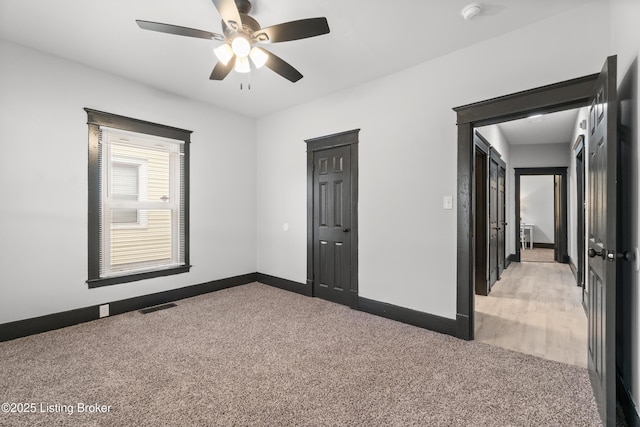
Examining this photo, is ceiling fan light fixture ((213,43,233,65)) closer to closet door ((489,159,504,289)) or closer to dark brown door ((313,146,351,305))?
dark brown door ((313,146,351,305))

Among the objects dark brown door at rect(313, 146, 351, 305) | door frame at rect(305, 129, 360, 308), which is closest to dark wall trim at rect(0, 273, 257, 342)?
door frame at rect(305, 129, 360, 308)

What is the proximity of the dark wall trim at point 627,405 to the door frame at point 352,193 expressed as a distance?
2299 mm

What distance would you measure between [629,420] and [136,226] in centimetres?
467

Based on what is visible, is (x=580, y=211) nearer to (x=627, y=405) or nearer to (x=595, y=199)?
(x=595, y=199)

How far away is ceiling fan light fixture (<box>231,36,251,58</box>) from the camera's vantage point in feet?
7.36

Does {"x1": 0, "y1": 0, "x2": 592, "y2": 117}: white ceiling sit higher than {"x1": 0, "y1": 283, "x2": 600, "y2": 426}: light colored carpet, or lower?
higher

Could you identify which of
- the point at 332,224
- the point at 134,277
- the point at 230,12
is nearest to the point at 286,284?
the point at 332,224

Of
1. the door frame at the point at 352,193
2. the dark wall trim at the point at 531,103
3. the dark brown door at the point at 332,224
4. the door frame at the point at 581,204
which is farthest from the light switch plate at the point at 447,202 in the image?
the door frame at the point at 581,204

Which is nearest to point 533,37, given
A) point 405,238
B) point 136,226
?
point 405,238

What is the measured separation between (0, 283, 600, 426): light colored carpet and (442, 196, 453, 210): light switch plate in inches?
48.8

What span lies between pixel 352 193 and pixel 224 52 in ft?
6.84

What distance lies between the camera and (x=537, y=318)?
11.2 feet

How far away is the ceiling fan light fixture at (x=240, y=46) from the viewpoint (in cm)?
224

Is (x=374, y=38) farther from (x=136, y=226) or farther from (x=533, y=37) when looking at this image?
(x=136, y=226)
